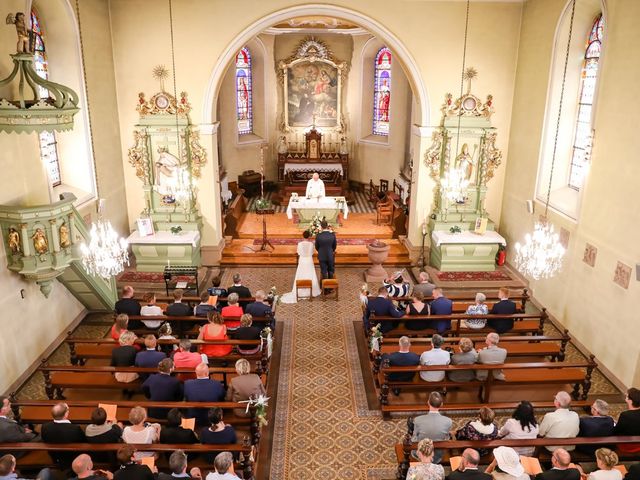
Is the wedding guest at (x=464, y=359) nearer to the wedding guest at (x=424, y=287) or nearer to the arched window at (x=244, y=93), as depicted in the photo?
the wedding guest at (x=424, y=287)

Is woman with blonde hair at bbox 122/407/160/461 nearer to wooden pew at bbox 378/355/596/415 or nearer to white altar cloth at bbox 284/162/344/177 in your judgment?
wooden pew at bbox 378/355/596/415

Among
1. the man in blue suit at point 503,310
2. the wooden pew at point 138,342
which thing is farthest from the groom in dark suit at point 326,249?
the man in blue suit at point 503,310

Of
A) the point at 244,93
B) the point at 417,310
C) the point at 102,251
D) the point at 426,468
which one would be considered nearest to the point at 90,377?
the point at 102,251

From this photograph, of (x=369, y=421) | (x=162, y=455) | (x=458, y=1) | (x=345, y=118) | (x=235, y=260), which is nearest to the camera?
(x=162, y=455)

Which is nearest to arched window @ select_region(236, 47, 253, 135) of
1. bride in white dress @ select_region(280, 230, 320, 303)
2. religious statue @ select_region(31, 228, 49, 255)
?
bride in white dress @ select_region(280, 230, 320, 303)

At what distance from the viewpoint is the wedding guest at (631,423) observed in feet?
23.5

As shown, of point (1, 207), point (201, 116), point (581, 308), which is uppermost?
point (201, 116)

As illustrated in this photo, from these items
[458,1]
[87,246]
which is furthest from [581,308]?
[87,246]

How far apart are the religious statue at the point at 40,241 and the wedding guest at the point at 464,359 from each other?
7.34 m

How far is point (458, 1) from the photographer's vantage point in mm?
14266

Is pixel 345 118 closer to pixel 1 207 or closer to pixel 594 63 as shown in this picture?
pixel 594 63

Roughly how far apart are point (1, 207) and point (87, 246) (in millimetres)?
1930

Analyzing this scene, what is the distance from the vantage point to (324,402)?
31.0 feet

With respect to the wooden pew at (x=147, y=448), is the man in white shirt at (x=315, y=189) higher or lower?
higher
